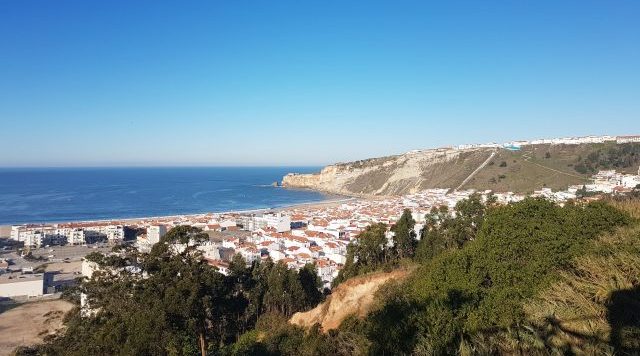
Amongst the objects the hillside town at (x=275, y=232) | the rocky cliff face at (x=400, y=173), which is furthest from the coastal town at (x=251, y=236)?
the rocky cliff face at (x=400, y=173)

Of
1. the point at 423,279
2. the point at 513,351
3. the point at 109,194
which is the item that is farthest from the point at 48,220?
the point at 513,351

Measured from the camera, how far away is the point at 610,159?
7394cm

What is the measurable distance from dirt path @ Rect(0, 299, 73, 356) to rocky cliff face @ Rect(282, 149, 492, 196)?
69555 mm

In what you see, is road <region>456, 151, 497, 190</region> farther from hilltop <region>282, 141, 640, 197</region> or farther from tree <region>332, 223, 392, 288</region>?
tree <region>332, 223, 392, 288</region>

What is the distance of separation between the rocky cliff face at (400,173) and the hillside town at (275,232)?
24099 mm

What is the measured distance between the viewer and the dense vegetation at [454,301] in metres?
6.27

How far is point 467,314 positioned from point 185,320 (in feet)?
28.7

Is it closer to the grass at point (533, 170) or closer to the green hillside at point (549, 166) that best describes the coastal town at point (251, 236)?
the green hillside at point (549, 166)

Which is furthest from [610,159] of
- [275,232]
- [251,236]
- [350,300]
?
[350,300]

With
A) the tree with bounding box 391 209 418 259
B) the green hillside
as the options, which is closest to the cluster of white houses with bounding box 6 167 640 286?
the green hillside

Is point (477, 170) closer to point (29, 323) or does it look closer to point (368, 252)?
point (368, 252)

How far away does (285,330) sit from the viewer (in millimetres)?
16391

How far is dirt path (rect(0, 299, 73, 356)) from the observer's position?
24.5m

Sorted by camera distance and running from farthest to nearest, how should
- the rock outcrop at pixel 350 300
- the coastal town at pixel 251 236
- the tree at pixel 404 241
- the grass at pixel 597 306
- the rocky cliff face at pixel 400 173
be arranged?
1. the rocky cliff face at pixel 400 173
2. the coastal town at pixel 251 236
3. the tree at pixel 404 241
4. the rock outcrop at pixel 350 300
5. the grass at pixel 597 306
